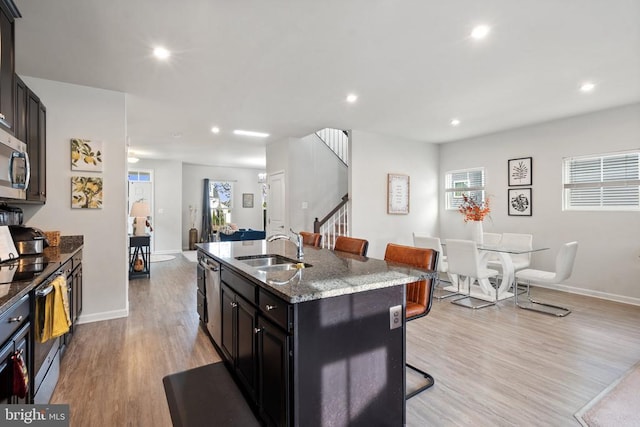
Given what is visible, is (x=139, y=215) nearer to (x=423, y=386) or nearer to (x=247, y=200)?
(x=247, y=200)

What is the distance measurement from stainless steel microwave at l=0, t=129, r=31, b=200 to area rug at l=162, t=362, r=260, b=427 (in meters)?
1.75

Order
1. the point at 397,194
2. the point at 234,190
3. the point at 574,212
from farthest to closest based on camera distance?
the point at 234,190 < the point at 397,194 < the point at 574,212

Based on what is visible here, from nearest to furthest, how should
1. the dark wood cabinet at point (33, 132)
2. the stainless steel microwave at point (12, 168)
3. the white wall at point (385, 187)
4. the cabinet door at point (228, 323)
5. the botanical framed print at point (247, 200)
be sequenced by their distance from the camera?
1. the stainless steel microwave at point (12, 168)
2. the cabinet door at point (228, 323)
3. the dark wood cabinet at point (33, 132)
4. the white wall at point (385, 187)
5. the botanical framed print at point (247, 200)

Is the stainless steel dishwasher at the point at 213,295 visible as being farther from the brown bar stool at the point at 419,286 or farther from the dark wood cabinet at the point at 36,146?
the dark wood cabinet at the point at 36,146

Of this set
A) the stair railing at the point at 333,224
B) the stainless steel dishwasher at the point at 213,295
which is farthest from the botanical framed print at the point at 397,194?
the stainless steel dishwasher at the point at 213,295

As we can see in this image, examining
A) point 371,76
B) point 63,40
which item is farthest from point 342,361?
point 63,40

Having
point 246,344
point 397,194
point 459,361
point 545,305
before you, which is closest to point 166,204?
point 397,194

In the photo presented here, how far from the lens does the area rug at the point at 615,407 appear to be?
1.94 m

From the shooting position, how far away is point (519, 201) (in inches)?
215

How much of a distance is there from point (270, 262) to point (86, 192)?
244cm

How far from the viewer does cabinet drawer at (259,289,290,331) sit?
4.94ft

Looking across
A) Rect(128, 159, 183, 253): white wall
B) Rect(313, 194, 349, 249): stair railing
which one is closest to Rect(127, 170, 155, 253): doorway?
Rect(128, 159, 183, 253): white wall

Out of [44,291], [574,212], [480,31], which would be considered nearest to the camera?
[44,291]

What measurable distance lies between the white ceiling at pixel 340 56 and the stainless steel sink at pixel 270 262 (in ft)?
5.84
